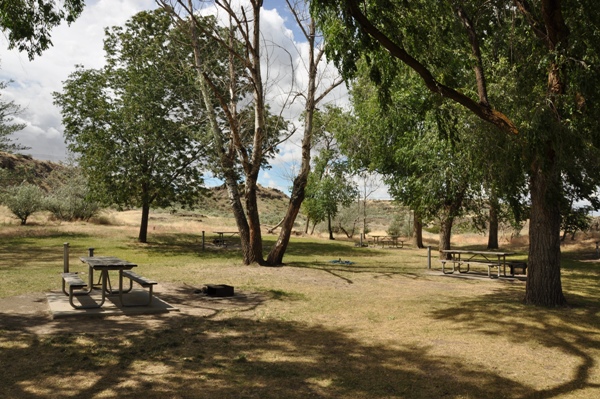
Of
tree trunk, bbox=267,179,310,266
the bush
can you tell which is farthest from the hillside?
tree trunk, bbox=267,179,310,266

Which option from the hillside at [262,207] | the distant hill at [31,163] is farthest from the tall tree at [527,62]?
→ the distant hill at [31,163]

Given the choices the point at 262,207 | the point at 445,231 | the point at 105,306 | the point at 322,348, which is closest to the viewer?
the point at 322,348

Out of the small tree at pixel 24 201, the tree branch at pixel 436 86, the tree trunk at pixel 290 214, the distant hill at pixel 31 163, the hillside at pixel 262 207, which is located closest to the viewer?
the tree branch at pixel 436 86

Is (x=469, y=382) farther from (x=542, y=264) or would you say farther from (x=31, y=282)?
(x=31, y=282)

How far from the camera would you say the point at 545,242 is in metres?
9.36

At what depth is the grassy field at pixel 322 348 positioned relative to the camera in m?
4.99

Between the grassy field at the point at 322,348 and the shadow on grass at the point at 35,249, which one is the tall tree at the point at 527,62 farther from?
the shadow on grass at the point at 35,249

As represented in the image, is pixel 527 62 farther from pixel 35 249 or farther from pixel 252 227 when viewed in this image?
pixel 35 249

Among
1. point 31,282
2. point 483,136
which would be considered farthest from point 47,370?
point 483,136

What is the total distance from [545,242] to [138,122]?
1887 centimetres

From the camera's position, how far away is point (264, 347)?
6.53m

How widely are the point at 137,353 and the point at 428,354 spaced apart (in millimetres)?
3547

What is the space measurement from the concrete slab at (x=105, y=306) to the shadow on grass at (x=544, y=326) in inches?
191

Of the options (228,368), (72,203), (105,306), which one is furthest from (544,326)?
(72,203)
